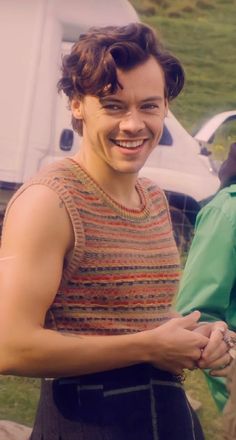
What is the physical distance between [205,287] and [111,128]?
0.46 meters

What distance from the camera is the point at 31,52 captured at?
3607 millimetres

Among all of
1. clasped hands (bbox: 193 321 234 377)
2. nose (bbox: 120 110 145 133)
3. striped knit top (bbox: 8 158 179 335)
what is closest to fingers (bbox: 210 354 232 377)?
clasped hands (bbox: 193 321 234 377)

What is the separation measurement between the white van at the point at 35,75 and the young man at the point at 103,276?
83.6 inches

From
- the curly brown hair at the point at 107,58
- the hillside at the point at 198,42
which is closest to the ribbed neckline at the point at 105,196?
the curly brown hair at the point at 107,58

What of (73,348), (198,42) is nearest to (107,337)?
(73,348)


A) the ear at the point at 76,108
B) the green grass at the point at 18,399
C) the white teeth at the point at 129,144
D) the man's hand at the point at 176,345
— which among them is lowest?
the green grass at the point at 18,399

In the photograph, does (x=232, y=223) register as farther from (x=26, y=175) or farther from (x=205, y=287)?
(x=26, y=175)

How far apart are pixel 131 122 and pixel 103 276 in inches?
9.3

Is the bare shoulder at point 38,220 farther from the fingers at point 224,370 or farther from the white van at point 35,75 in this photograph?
the white van at point 35,75

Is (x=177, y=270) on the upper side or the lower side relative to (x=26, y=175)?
upper

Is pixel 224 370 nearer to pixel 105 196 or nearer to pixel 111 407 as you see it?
pixel 111 407

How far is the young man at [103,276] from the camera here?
48.8 inches

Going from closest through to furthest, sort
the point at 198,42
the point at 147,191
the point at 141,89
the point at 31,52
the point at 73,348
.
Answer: the point at 73,348 < the point at 141,89 < the point at 147,191 < the point at 31,52 < the point at 198,42

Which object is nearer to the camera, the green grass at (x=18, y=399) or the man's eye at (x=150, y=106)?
the man's eye at (x=150, y=106)
